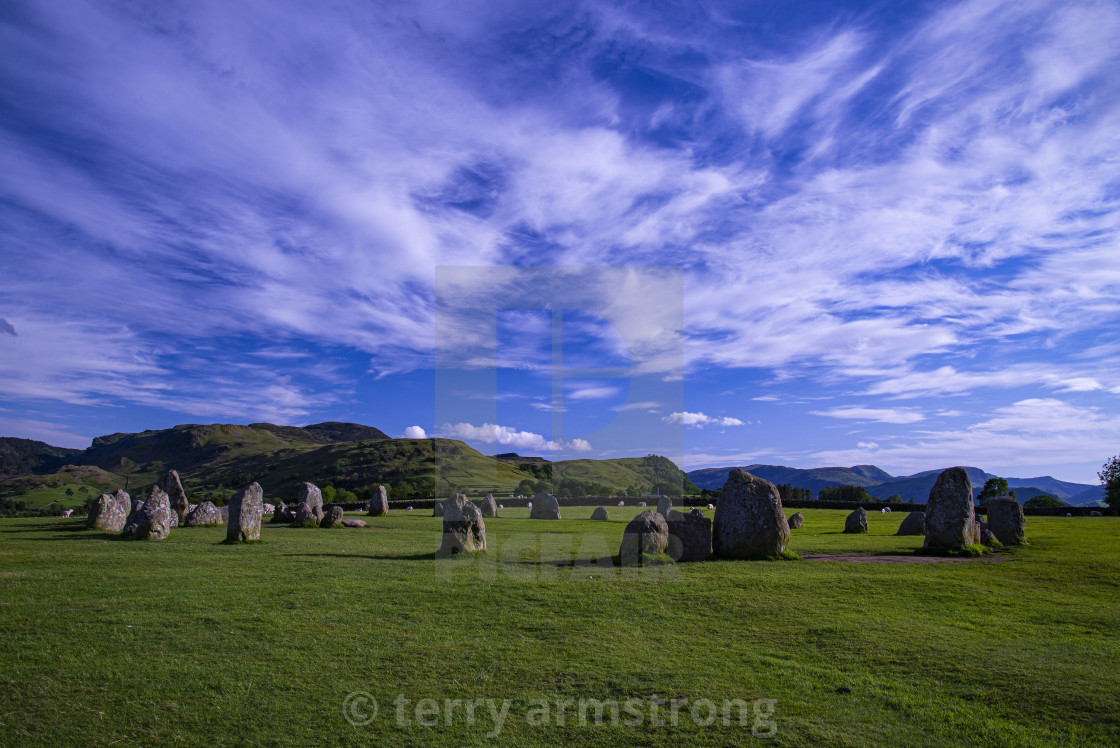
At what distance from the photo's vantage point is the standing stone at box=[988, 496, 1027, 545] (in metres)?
19.2

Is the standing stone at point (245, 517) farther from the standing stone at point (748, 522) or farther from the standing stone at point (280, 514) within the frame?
the standing stone at point (748, 522)

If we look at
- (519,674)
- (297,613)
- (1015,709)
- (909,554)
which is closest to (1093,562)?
(909,554)

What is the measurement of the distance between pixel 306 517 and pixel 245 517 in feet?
27.7

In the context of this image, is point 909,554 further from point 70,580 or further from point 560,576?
point 70,580

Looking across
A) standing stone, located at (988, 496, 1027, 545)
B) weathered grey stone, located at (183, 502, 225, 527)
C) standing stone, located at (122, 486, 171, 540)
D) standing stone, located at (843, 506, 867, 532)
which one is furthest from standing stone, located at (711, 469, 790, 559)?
weathered grey stone, located at (183, 502, 225, 527)

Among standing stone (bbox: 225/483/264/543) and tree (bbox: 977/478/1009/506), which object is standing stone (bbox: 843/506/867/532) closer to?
standing stone (bbox: 225/483/264/543)

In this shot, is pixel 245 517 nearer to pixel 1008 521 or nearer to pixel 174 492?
pixel 174 492

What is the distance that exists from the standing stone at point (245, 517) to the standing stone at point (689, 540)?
46.4ft

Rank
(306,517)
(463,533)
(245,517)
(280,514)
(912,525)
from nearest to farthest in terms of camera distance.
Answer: (463,533) → (245,517) → (912,525) → (306,517) → (280,514)

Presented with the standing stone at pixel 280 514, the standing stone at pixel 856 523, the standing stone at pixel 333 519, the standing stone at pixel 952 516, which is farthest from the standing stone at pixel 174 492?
the standing stone at pixel 856 523

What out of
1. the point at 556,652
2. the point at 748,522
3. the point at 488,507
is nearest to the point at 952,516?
the point at 748,522

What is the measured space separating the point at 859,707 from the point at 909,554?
12758mm

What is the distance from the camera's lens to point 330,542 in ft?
68.2

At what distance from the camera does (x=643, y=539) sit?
612 inches
